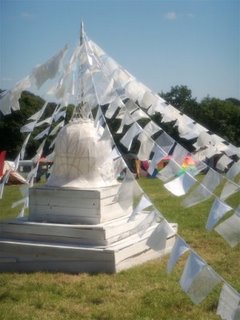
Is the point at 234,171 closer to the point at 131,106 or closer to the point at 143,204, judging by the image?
the point at 143,204

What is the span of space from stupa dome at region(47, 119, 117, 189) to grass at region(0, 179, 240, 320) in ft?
5.29

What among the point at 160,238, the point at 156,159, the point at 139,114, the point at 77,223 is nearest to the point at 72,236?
the point at 77,223

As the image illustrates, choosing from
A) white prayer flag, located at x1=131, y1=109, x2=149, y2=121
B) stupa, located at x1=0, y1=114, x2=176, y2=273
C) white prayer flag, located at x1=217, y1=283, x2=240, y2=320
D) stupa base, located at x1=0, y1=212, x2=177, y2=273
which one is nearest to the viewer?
white prayer flag, located at x1=217, y1=283, x2=240, y2=320

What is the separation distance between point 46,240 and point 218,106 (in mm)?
42182

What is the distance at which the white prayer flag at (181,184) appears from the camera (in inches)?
182

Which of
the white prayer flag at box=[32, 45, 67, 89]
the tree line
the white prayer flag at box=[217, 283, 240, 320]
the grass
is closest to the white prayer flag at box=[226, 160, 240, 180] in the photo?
the grass

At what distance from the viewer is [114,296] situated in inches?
229

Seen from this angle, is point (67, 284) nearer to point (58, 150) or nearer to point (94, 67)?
point (58, 150)

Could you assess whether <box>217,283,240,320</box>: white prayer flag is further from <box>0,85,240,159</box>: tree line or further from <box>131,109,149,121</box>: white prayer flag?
<box>0,85,240,159</box>: tree line

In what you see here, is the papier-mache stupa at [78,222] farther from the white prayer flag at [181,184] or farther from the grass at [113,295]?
the white prayer flag at [181,184]

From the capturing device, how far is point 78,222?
7461mm

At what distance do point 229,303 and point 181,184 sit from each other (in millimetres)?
1421

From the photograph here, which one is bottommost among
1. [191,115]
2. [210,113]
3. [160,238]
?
[191,115]

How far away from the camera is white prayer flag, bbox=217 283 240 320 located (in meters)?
3.58
